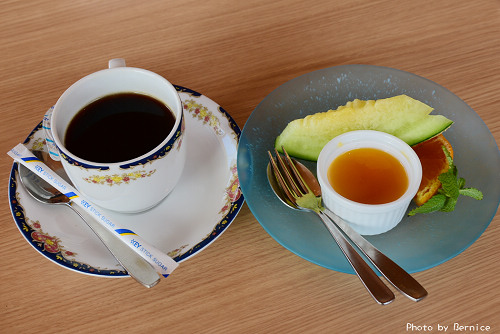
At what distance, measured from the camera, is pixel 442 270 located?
26.8 inches

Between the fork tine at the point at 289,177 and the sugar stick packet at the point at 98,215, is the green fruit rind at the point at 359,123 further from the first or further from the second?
the sugar stick packet at the point at 98,215

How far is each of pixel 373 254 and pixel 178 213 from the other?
11.7 inches

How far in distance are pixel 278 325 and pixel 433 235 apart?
0.79 ft

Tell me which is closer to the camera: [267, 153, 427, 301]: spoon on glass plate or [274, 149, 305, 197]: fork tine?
[267, 153, 427, 301]: spoon on glass plate

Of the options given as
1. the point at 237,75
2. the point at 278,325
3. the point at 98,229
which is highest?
the point at 237,75

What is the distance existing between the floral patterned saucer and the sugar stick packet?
3 cm

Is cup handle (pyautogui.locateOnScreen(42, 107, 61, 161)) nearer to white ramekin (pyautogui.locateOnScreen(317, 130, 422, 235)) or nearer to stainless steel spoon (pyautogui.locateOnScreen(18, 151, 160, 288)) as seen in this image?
stainless steel spoon (pyautogui.locateOnScreen(18, 151, 160, 288))

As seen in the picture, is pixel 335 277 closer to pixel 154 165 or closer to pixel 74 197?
pixel 154 165

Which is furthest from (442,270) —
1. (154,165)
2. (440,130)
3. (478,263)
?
(154,165)

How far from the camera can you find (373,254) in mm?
620

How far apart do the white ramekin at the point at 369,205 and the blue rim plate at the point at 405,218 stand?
27mm

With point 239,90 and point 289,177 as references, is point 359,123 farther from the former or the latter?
point 239,90

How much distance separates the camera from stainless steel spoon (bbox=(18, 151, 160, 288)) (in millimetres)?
629

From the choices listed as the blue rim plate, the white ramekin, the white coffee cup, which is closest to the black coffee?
the white coffee cup
